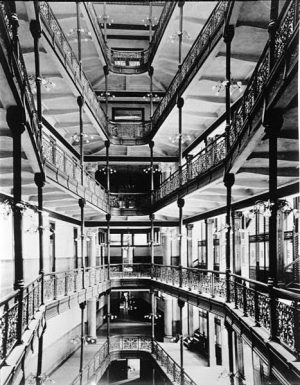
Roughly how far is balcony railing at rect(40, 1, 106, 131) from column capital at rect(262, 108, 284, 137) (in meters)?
8.94

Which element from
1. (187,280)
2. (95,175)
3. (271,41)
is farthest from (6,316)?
(95,175)

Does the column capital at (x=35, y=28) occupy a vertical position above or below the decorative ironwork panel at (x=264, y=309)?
above

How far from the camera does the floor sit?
62.5 feet

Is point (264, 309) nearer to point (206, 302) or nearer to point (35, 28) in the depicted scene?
point (206, 302)

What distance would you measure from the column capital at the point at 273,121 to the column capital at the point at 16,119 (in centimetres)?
452

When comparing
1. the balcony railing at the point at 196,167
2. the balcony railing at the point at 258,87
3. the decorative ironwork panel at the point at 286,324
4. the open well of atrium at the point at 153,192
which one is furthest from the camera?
the balcony railing at the point at 196,167

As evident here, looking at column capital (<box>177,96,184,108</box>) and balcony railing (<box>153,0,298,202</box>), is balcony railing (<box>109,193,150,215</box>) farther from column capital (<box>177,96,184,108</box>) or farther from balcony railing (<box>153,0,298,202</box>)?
balcony railing (<box>153,0,298,202</box>)

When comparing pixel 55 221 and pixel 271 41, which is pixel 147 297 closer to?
pixel 55 221

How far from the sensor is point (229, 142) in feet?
41.4

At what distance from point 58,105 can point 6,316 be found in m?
15.5

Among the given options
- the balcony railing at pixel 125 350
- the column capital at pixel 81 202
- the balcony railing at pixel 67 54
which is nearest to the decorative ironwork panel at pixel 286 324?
the balcony railing at pixel 67 54

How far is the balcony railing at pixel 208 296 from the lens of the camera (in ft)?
22.3

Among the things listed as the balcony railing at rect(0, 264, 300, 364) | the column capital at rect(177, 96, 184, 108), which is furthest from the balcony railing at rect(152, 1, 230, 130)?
A: the balcony railing at rect(0, 264, 300, 364)

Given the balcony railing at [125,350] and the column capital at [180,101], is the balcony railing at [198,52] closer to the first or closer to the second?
the column capital at [180,101]
